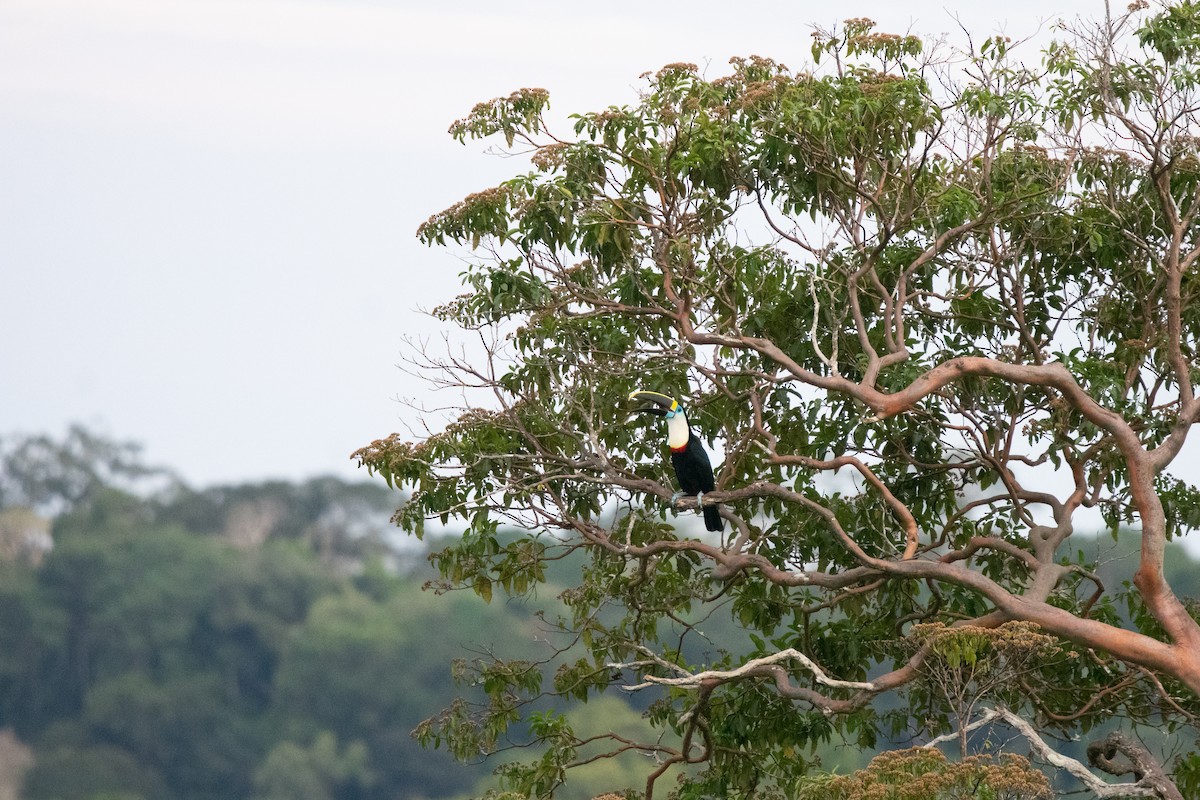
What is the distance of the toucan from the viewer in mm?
10211

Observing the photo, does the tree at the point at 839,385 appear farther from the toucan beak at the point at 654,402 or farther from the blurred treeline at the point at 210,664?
the blurred treeline at the point at 210,664

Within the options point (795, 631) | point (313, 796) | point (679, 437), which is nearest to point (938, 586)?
point (795, 631)

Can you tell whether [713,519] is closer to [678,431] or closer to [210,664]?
[678,431]

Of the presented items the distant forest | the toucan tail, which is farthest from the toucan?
the distant forest

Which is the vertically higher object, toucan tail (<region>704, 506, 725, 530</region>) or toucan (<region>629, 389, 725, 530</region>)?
toucan (<region>629, 389, 725, 530</region>)

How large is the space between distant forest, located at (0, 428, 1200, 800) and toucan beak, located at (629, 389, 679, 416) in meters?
30.6

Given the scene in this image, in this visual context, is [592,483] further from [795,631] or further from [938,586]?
[938,586]

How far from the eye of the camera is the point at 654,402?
10617mm

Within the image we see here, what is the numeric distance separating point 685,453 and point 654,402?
509 millimetres

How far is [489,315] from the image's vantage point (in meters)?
10.4

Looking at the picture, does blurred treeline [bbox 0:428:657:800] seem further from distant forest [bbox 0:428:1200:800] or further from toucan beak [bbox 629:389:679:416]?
toucan beak [bbox 629:389:679:416]

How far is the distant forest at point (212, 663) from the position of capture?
4431 centimetres

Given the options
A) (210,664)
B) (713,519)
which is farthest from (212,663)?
(713,519)

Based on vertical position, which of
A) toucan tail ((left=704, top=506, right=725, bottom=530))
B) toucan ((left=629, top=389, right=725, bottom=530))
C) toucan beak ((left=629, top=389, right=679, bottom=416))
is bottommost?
toucan tail ((left=704, top=506, right=725, bottom=530))
